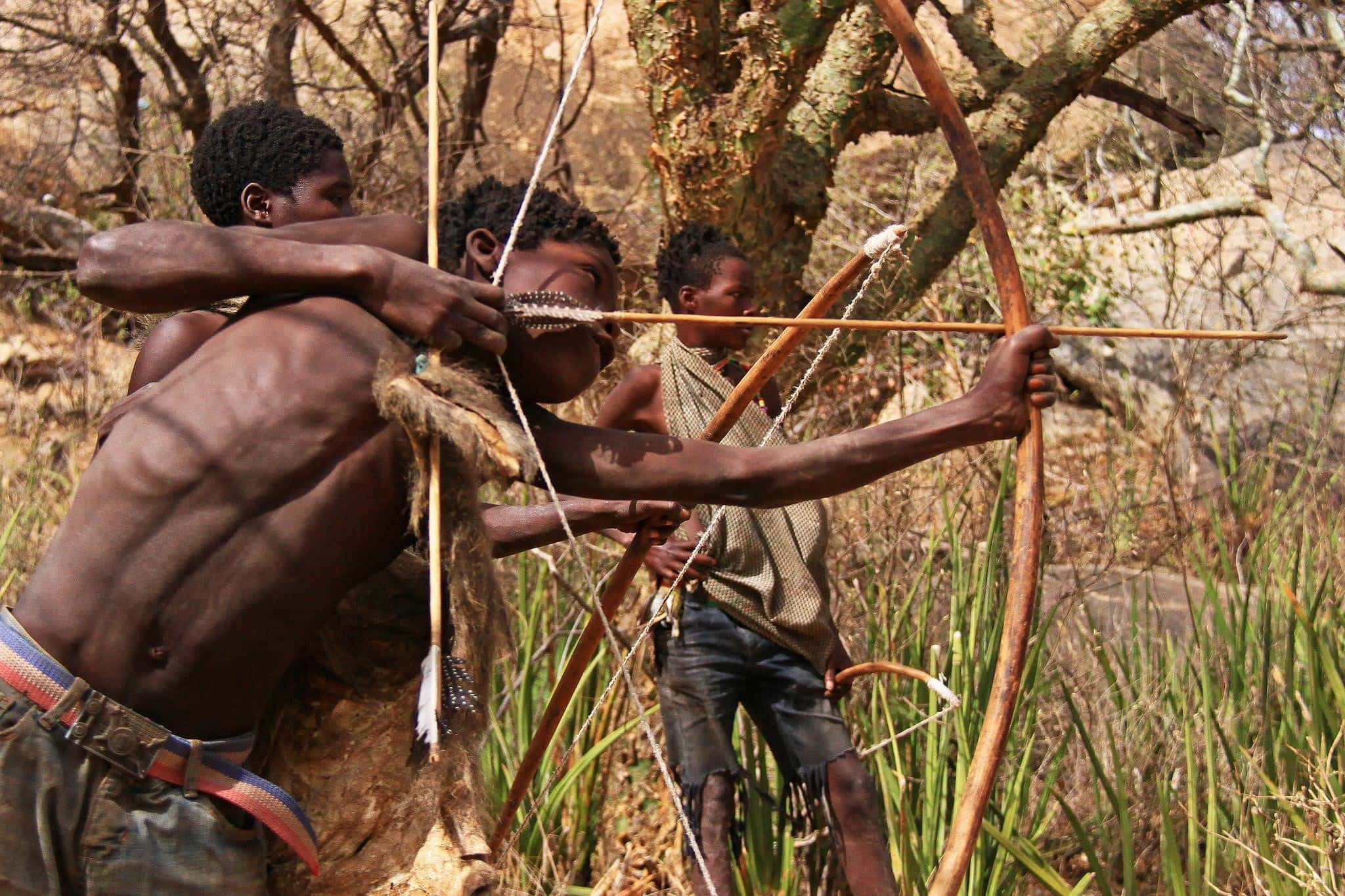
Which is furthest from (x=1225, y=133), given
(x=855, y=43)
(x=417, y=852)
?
(x=417, y=852)

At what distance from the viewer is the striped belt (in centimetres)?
183

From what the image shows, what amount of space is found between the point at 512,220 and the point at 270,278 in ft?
1.43

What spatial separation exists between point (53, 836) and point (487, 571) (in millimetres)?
663

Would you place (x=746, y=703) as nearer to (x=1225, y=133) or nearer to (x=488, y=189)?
(x=488, y=189)

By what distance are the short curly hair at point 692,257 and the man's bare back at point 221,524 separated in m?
2.02

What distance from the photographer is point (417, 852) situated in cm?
213

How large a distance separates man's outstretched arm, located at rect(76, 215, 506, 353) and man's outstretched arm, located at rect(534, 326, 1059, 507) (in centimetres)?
26

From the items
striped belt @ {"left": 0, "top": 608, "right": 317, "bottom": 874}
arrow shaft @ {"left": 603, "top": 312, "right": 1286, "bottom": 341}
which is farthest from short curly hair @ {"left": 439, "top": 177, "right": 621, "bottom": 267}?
striped belt @ {"left": 0, "top": 608, "right": 317, "bottom": 874}

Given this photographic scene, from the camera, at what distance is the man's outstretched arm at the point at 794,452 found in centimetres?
213

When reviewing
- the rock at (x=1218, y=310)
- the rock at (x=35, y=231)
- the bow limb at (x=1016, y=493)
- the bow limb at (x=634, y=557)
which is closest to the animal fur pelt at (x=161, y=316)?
the bow limb at (x=634, y=557)

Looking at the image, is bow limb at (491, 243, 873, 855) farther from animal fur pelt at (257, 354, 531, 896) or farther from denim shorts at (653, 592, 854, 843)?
denim shorts at (653, 592, 854, 843)

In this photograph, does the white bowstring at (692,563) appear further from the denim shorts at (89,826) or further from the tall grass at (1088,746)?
the denim shorts at (89,826)

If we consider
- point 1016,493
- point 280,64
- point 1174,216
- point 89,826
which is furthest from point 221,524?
point 1174,216

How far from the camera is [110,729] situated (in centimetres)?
185
